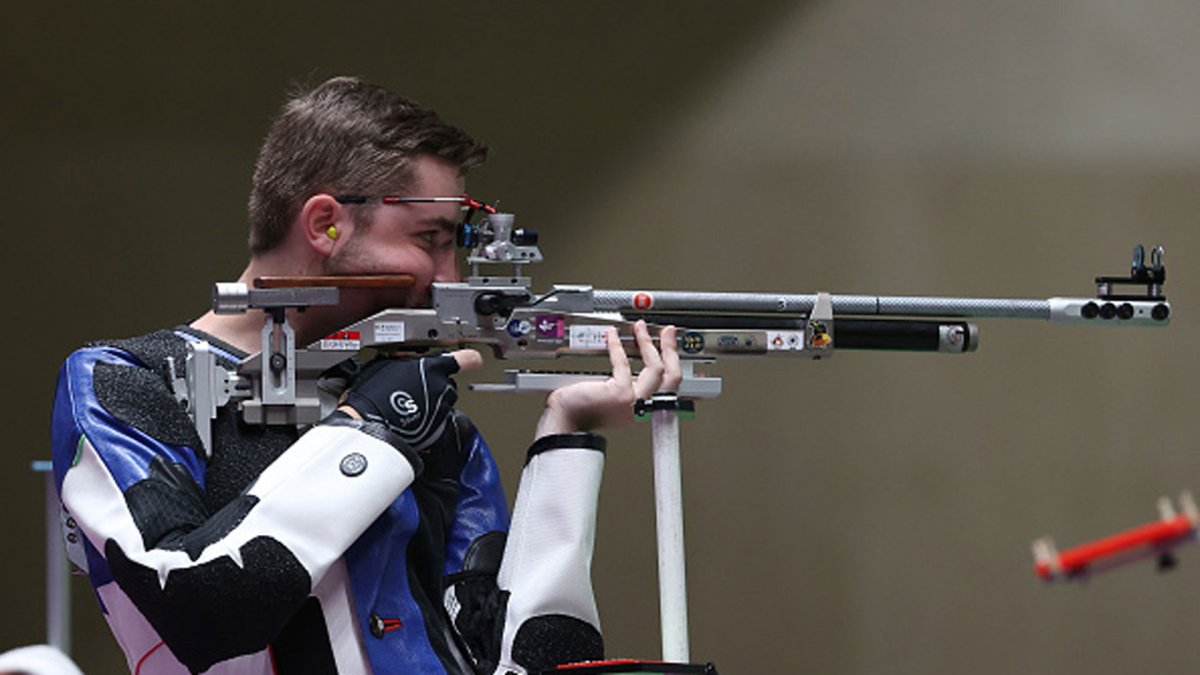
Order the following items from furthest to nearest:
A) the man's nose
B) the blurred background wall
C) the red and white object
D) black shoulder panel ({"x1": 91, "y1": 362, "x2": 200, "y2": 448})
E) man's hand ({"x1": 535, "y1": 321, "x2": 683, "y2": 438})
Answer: the blurred background wall < the man's nose < man's hand ({"x1": 535, "y1": 321, "x2": 683, "y2": 438}) < black shoulder panel ({"x1": 91, "y1": 362, "x2": 200, "y2": 448}) < the red and white object

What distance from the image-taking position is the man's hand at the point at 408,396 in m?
1.97

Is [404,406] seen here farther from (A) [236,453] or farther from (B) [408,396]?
(A) [236,453]

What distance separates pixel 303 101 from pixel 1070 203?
2.45 metres

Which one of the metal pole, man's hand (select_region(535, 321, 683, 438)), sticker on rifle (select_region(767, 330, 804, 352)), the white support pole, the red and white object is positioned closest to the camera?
the red and white object

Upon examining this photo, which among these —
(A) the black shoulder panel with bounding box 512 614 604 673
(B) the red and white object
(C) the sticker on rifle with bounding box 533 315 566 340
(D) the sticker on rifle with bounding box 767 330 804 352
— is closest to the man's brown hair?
(C) the sticker on rifle with bounding box 533 315 566 340

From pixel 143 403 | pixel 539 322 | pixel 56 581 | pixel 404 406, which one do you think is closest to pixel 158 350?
pixel 143 403

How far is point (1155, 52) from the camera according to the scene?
391 cm

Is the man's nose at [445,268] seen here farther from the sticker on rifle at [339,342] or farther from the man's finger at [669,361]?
the man's finger at [669,361]

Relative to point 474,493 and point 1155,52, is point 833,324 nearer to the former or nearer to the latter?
point 474,493

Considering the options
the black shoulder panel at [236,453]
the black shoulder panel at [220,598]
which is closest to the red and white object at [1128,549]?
the black shoulder panel at [220,598]

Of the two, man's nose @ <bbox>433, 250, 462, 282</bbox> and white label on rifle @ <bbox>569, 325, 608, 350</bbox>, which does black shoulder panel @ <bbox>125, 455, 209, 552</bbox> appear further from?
white label on rifle @ <bbox>569, 325, 608, 350</bbox>

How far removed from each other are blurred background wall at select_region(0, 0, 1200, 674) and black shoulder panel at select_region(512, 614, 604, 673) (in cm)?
207

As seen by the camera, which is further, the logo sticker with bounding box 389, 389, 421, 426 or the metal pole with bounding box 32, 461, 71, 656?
the metal pole with bounding box 32, 461, 71, 656

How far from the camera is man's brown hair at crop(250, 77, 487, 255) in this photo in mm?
2107
